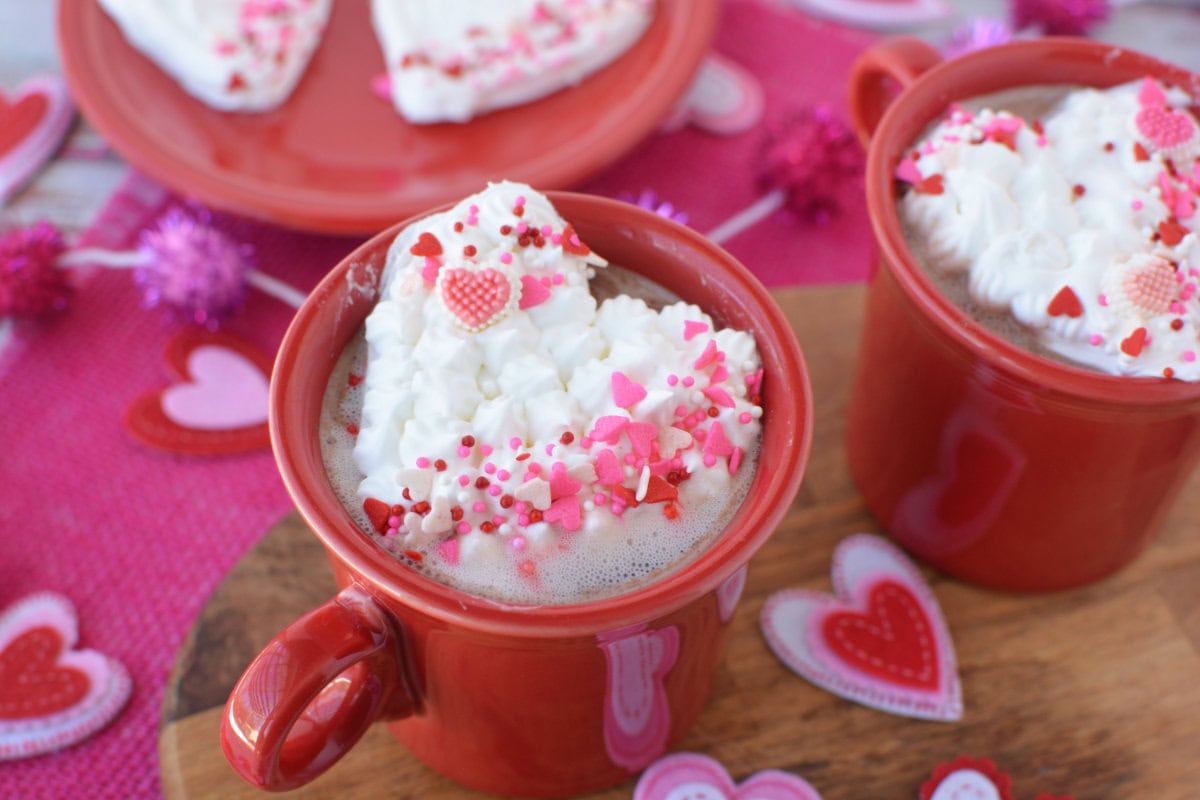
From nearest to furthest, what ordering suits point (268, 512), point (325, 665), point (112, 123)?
1. point (325, 665)
2. point (268, 512)
3. point (112, 123)

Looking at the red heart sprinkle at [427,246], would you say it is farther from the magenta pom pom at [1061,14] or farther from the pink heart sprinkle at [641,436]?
the magenta pom pom at [1061,14]

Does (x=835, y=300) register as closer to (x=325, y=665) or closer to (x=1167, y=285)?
(x=1167, y=285)

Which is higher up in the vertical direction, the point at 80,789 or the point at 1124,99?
the point at 1124,99

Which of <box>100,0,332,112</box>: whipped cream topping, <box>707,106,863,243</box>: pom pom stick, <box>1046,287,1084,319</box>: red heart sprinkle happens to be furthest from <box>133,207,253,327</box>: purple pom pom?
<box>1046,287,1084,319</box>: red heart sprinkle

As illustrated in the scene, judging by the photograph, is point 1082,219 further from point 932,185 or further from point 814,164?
point 814,164

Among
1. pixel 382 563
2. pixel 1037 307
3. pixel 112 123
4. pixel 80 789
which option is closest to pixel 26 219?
pixel 112 123

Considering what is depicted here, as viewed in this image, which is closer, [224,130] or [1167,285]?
[1167,285]
